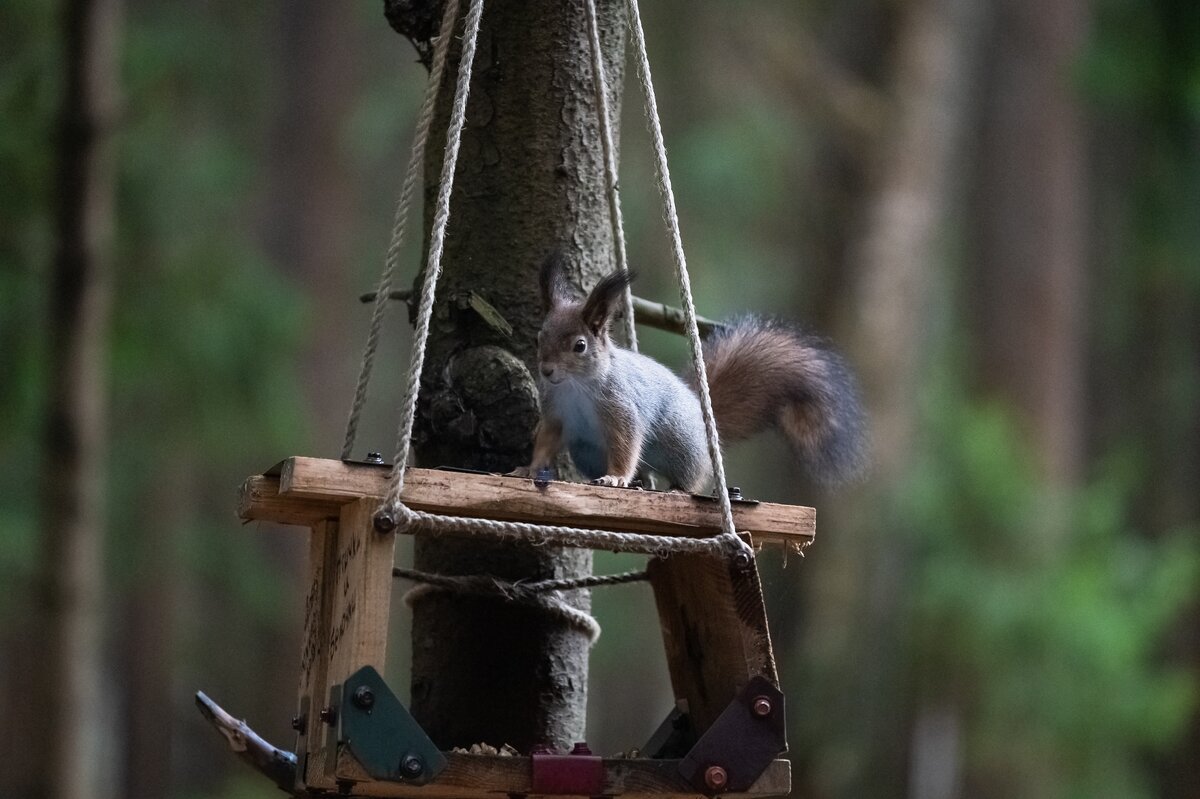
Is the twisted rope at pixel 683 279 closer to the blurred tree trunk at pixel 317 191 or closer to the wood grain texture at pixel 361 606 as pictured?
the wood grain texture at pixel 361 606

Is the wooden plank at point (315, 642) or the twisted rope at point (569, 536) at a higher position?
the twisted rope at point (569, 536)

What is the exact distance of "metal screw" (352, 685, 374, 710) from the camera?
1.80 meters

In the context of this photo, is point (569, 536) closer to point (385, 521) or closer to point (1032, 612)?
point (385, 521)

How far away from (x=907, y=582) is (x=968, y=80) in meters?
6.86

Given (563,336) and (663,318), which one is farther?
(663,318)

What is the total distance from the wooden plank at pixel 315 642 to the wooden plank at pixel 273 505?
2.1 inches

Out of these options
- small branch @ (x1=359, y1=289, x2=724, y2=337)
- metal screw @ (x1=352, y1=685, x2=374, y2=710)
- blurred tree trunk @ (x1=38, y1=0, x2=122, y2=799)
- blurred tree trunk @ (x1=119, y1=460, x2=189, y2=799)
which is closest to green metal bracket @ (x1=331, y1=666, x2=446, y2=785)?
metal screw @ (x1=352, y1=685, x2=374, y2=710)

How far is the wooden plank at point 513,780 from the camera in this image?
1.82 m

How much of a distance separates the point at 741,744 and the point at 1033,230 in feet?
29.1

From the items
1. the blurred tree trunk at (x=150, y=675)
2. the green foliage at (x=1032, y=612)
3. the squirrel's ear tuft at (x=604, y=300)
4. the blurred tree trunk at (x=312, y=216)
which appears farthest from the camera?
the blurred tree trunk at (x=150, y=675)

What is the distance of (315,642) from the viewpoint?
2.16 m

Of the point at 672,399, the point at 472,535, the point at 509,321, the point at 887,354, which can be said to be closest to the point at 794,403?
the point at 672,399

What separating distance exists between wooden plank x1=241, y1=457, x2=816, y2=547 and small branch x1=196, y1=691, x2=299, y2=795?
1.15 ft

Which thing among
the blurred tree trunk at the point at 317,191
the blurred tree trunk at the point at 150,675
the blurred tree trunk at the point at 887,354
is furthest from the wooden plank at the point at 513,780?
the blurred tree trunk at the point at 150,675
